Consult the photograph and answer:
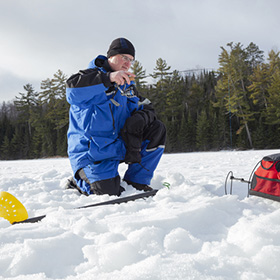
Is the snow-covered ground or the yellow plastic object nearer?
the snow-covered ground

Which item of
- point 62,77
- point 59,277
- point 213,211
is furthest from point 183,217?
point 62,77

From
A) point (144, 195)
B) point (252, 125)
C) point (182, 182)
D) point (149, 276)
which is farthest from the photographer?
point (252, 125)

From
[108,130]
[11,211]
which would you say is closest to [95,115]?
[108,130]

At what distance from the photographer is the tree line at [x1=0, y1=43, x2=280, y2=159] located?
25484 mm

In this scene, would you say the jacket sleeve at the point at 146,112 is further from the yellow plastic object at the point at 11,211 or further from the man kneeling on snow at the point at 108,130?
the yellow plastic object at the point at 11,211

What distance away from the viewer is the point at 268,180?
178 cm

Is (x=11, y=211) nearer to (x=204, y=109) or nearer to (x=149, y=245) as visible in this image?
(x=149, y=245)

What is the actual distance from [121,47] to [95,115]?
2.77 ft

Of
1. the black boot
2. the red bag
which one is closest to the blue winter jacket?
the black boot

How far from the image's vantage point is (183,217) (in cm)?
133

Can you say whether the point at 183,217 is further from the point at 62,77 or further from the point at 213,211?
the point at 62,77

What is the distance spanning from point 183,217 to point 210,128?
90.2ft

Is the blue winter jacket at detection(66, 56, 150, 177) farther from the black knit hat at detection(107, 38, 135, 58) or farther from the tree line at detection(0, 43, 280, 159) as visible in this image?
the tree line at detection(0, 43, 280, 159)

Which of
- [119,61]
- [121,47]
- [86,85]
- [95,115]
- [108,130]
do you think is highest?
[121,47]
